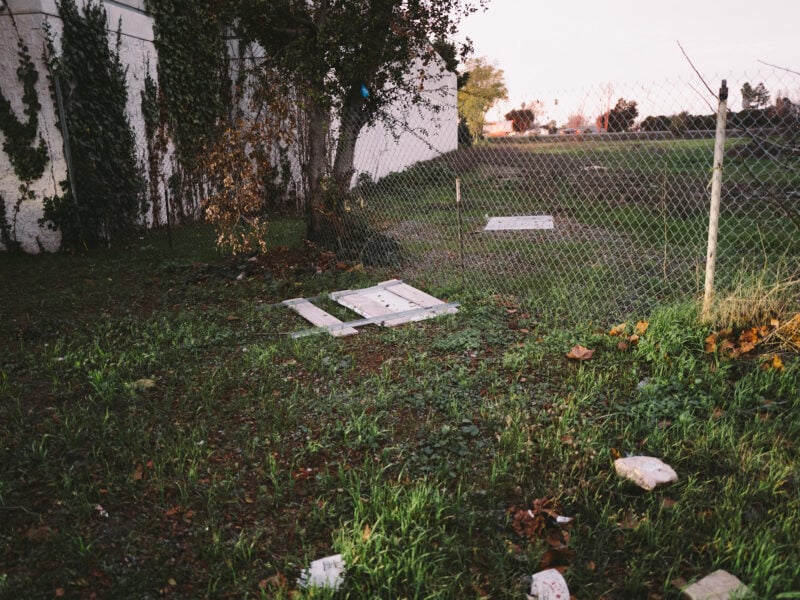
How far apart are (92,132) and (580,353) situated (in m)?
7.35

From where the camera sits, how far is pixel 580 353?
385cm

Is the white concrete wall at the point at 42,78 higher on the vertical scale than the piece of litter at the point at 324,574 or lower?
higher

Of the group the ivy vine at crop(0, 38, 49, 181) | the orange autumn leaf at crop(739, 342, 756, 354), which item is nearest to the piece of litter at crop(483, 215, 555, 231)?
the orange autumn leaf at crop(739, 342, 756, 354)

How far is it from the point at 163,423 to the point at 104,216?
5.97 meters

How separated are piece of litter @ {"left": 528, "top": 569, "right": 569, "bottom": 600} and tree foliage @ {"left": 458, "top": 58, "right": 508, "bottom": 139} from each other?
93.6 ft

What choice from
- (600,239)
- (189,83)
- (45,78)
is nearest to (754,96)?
(600,239)

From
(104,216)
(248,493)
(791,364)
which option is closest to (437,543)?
(248,493)

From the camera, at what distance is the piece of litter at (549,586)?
196 centimetres

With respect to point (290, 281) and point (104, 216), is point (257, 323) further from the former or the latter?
point (104, 216)

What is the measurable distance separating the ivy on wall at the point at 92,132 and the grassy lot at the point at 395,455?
3.34m

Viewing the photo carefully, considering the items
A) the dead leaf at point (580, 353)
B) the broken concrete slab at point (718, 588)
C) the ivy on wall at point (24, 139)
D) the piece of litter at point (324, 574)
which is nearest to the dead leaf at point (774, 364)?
the dead leaf at point (580, 353)

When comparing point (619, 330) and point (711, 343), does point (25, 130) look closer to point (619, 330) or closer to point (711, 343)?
point (619, 330)

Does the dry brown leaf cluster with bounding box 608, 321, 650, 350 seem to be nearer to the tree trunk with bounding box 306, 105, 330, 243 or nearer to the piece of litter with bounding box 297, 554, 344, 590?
the piece of litter with bounding box 297, 554, 344, 590

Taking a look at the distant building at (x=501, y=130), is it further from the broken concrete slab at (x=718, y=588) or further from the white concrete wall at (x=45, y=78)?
the broken concrete slab at (x=718, y=588)
